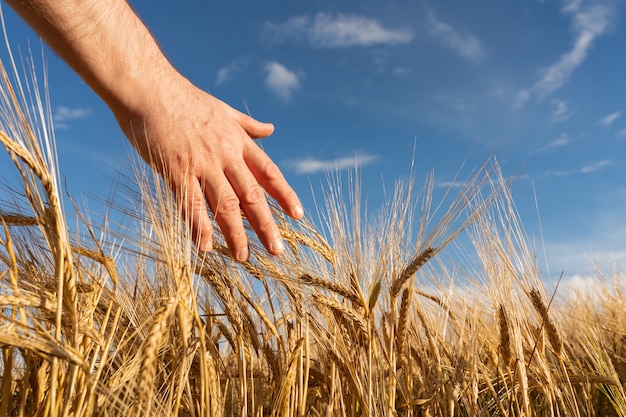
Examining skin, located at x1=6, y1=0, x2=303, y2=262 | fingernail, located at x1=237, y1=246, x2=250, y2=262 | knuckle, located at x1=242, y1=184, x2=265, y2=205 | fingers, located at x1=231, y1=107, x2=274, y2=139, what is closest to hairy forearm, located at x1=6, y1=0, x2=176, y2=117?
skin, located at x1=6, y1=0, x2=303, y2=262

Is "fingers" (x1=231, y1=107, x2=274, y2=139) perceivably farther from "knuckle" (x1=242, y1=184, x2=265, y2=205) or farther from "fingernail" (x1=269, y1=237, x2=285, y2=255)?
"fingernail" (x1=269, y1=237, x2=285, y2=255)

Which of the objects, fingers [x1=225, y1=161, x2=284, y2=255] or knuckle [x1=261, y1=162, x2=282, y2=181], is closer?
fingers [x1=225, y1=161, x2=284, y2=255]

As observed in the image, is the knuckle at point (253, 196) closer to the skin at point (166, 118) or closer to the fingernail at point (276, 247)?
the skin at point (166, 118)

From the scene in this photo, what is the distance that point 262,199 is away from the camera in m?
1.54

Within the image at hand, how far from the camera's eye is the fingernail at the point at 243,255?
1.49 m

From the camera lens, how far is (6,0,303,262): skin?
1442 millimetres

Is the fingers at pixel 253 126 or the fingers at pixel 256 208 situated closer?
the fingers at pixel 256 208

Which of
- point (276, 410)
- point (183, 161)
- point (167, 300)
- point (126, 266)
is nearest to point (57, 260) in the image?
point (167, 300)

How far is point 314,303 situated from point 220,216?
36 cm

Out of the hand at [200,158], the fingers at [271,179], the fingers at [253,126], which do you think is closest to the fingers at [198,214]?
the hand at [200,158]

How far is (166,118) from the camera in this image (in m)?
1.50

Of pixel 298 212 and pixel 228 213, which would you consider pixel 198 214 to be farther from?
pixel 298 212

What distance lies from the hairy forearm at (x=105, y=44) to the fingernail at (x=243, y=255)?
0.47m

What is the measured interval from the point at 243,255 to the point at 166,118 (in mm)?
416
